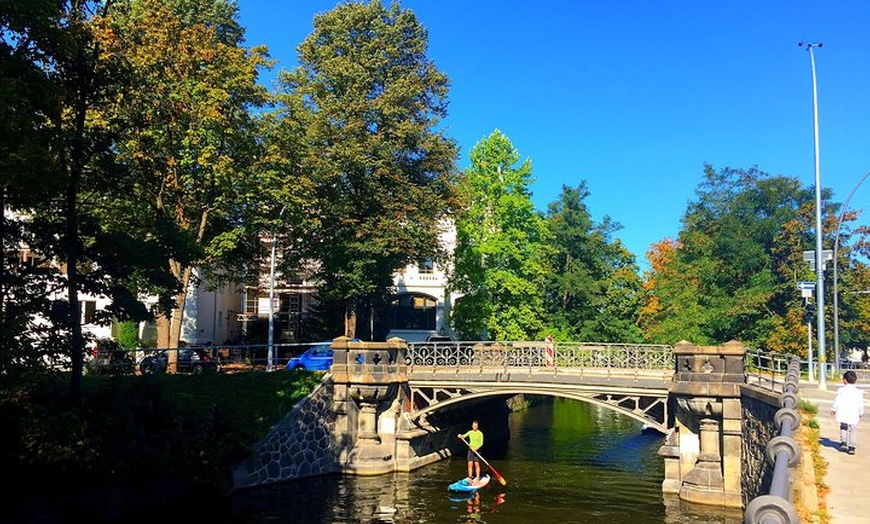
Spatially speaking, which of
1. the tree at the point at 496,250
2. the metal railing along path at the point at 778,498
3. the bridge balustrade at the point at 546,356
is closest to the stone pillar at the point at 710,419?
the bridge balustrade at the point at 546,356

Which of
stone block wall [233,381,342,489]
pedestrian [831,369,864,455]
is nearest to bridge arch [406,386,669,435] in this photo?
stone block wall [233,381,342,489]

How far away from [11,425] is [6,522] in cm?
204

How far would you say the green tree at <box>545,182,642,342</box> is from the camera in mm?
47344

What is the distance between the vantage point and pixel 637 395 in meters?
23.1

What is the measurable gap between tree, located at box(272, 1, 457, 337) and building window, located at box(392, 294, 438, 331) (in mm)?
12288

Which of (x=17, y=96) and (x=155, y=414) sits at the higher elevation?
(x=17, y=96)

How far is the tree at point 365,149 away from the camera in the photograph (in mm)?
32125

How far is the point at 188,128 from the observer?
2530 centimetres

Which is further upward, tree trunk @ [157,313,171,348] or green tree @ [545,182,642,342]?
green tree @ [545,182,642,342]

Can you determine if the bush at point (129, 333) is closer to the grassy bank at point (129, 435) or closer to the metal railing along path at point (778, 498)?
the grassy bank at point (129, 435)

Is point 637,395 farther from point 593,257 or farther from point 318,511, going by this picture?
point 593,257

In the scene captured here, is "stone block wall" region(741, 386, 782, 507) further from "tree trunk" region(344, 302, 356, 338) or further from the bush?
the bush

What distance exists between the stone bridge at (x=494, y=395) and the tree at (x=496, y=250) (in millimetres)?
10671

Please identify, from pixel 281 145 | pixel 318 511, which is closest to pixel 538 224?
pixel 281 145
